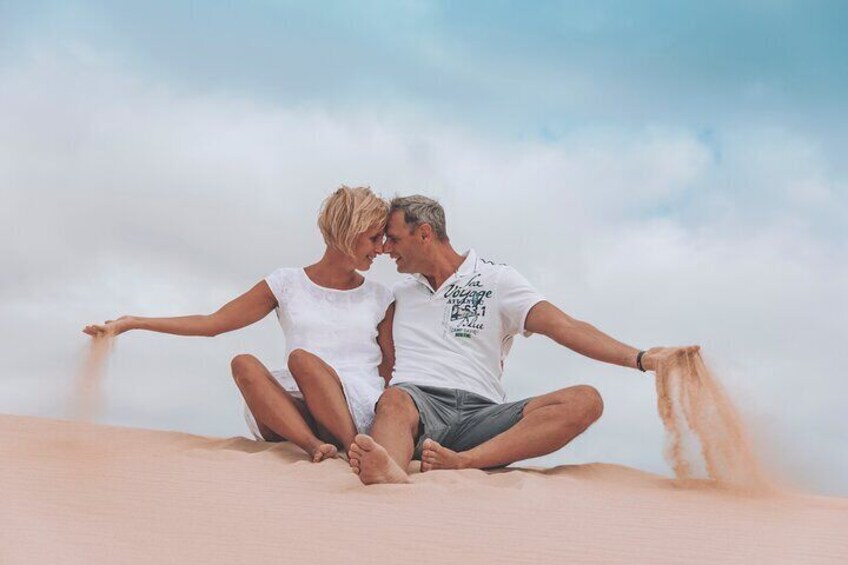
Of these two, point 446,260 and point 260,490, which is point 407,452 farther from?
point 446,260

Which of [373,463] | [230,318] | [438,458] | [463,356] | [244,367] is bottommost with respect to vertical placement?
[373,463]

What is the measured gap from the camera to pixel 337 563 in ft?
11.5

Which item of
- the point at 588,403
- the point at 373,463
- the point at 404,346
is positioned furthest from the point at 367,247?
the point at 373,463

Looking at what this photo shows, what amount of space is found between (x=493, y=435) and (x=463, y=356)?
0.52 m

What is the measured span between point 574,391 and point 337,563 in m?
2.12

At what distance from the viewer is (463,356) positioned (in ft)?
18.6

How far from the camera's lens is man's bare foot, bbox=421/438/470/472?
194 inches

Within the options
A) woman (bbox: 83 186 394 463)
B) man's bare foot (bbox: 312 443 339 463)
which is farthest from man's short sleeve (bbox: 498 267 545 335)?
man's bare foot (bbox: 312 443 339 463)

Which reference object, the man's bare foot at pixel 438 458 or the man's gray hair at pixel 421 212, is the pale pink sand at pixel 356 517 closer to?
the man's bare foot at pixel 438 458

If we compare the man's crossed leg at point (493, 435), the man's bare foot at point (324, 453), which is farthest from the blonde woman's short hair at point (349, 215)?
the man's bare foot at point (324, 453)

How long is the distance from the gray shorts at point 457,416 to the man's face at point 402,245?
31.1 inches

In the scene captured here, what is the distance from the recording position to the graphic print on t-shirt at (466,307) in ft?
18.6

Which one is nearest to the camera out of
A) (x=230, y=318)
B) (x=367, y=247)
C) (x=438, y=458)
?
(x=438, y=458)

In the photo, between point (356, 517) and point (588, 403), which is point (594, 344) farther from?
point (356, 517)
